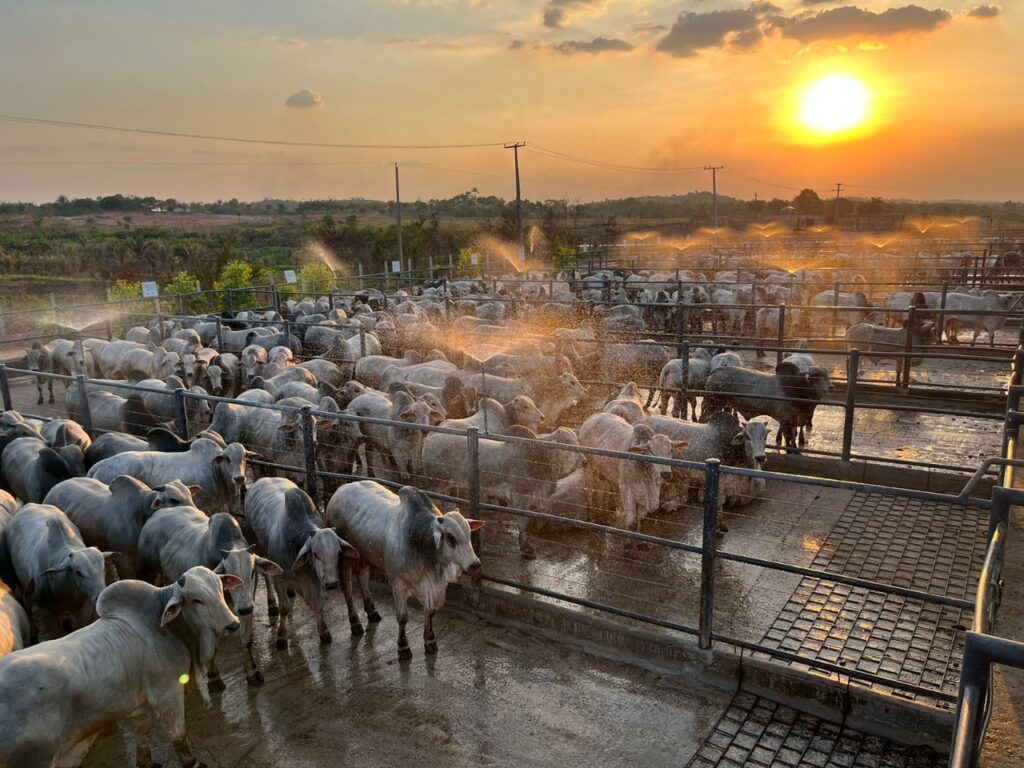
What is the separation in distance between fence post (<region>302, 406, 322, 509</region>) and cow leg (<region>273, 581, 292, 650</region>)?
1243 millimetres

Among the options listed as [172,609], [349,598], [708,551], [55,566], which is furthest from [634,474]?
[55,566]

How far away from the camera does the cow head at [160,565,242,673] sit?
202 inches

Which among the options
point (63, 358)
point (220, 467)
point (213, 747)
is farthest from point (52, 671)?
point (63, 358)

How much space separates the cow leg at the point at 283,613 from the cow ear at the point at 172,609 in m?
1.63

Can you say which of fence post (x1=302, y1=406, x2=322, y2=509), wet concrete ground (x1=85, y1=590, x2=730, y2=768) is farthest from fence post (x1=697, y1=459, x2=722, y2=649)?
fence post (x1=302, y1=406, x2=322, y2=509)

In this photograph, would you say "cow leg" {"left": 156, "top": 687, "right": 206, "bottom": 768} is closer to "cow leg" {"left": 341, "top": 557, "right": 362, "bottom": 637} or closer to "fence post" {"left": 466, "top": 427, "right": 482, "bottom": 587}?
"cow leg" {"left": 341, "top": 557, "right": 362, "bottom": 637}

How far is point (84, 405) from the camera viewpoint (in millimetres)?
10641

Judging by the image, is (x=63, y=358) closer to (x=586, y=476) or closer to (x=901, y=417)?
(x=586, y=476)

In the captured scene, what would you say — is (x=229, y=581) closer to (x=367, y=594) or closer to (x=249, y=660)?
(x=249, y=660)

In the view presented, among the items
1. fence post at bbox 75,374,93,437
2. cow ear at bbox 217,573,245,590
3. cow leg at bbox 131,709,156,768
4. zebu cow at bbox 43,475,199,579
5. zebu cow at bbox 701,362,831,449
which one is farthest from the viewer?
zebu cow at bbox 701,362,831,449

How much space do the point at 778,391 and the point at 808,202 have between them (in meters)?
87.3

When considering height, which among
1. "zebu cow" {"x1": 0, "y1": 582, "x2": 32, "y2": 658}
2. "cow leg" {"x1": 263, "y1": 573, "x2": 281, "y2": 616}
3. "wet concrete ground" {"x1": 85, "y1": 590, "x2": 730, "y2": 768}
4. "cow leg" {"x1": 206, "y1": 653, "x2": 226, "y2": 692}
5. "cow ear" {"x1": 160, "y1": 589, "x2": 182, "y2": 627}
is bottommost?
"wet concrete ground" {"x1": 85, "y1": 590, "x2": 730, "y2": 768}

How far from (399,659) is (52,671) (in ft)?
8.93

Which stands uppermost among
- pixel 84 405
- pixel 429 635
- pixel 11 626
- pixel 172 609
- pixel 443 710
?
pixel 84 405
